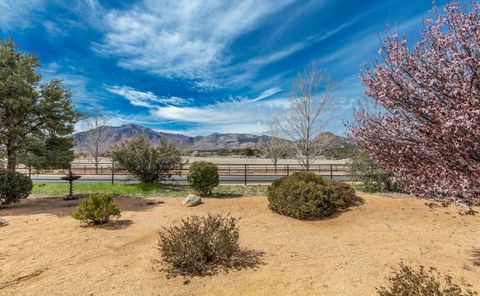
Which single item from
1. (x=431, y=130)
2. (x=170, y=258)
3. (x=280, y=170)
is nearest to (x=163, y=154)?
(x=170, y=258)

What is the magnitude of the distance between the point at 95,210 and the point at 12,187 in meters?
6.23

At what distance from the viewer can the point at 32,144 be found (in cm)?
1141

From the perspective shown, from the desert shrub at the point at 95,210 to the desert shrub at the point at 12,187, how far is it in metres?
5.47

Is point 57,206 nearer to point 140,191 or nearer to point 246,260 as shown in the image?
point 140,191

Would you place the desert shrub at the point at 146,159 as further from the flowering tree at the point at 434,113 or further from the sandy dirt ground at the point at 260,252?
the flowering tree at the point at 434,113

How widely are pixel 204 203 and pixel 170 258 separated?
237 inches

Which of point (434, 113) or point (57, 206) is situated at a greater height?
point (434, 113)

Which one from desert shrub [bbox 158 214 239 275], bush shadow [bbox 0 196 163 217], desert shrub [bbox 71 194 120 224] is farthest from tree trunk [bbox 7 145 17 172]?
desert shrub [bbox 158 214 239 275]

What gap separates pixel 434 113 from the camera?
3.28 m

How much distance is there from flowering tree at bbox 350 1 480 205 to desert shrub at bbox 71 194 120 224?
7161mm

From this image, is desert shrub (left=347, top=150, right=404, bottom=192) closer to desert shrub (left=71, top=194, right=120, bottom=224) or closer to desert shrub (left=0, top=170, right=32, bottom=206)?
desert shrub (left=71, top=194, right=120, bottom=224)

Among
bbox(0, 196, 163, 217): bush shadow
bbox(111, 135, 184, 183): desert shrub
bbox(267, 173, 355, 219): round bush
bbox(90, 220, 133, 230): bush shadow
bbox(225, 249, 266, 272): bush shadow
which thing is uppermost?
bbox(111, 135, 184, 183): desert shrub

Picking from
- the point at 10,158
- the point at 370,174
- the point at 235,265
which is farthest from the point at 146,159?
the point at 370,174

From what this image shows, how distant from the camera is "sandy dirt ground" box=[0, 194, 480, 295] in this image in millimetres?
4078
